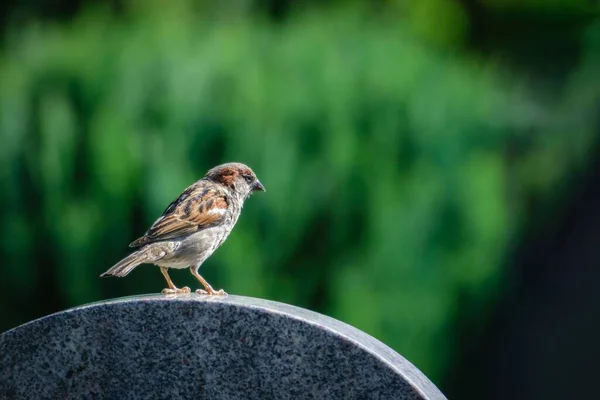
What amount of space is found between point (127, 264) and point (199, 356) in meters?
0.66

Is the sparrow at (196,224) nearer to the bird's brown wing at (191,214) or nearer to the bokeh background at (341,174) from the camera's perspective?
A: the bird's brown wing at (191,214)

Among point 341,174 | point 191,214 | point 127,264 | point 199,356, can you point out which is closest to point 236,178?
point 191,214

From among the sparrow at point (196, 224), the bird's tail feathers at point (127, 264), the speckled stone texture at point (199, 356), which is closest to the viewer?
the speckled stone texture at point (199, 356)

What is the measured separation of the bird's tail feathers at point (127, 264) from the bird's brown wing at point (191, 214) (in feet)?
0.25

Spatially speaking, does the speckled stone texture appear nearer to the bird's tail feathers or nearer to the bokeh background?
the bird's tail feathers

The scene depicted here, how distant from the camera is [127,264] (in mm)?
4027

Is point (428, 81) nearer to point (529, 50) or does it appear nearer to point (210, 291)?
point (529, 50)

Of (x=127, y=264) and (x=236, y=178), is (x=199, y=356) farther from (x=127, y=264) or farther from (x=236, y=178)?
(x=236, y=178)

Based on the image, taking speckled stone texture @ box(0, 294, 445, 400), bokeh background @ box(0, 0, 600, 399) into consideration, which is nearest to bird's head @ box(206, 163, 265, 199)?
speckled stone texture @ box(0, 294, 445, 400)

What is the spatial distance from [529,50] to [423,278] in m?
2.06

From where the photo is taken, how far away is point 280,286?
6.71 m

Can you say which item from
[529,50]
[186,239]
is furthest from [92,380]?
[529,50]

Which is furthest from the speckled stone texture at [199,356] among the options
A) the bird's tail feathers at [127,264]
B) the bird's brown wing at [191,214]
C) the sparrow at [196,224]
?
the bird's brown wing at [191,214]

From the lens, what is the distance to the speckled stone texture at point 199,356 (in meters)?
3.48
